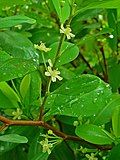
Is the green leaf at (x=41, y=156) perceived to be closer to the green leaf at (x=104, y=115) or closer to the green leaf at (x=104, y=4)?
the green leaf at (x=104, y=115)

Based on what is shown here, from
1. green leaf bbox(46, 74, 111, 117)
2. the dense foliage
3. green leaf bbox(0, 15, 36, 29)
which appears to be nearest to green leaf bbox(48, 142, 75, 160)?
the dense foliage

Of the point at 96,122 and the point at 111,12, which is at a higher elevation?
the point at 111,12

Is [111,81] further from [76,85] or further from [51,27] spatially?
[76,85]

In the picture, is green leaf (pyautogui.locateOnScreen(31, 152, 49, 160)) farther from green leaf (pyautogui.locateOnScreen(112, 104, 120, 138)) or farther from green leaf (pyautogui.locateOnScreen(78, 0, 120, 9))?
green leaf (pyautogui.locateOnScreen(78, 0, 120, 9))

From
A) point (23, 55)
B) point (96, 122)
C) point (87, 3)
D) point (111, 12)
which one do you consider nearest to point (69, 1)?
point (87, 3)

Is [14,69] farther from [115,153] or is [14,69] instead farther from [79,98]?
[115,153]

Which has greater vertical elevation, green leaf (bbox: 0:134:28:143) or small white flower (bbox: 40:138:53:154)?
green leaf (bbox: 0:134:28:143)

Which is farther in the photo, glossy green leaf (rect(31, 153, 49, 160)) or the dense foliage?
glossy green leaf (rect(31, 153, 49, 160))
